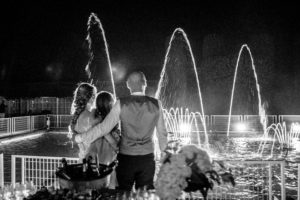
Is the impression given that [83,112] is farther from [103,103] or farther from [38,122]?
[38,122]

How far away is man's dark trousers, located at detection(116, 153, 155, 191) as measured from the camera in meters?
3.86

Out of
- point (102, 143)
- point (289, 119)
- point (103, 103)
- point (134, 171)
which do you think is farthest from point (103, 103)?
point (289, 119)

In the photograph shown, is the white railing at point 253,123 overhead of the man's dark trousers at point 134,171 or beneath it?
beneath

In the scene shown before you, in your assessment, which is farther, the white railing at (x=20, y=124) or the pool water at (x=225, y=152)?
the white railing at (x=20, y=124)

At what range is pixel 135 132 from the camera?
Result: 12.6ft

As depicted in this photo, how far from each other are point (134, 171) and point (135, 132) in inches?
19.2

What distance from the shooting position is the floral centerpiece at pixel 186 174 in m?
2.50

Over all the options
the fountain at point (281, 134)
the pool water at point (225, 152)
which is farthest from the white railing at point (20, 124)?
the fountain at point (281, 134)

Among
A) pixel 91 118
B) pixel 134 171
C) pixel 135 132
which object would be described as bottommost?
pixel 134 171

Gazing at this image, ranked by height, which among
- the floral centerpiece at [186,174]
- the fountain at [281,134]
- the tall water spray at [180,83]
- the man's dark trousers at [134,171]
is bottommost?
the fountain at [281,134]

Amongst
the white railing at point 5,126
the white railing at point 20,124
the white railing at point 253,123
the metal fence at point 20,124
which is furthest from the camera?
the white railing at point 253,123

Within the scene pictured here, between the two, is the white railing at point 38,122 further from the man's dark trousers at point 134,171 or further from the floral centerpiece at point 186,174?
the floral centerpiece at point 186,174

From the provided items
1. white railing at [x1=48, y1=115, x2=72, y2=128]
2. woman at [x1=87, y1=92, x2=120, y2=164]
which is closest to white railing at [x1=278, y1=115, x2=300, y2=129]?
white railing at [x1=48, y1=115, x2=72, y2=128]

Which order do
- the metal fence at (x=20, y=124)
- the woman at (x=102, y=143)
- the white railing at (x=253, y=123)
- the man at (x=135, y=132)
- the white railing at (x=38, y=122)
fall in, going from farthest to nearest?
the white railing at (x=38, y=122), the white railing at (x=253, y=123), the metal fence at (x=20, y=124), the woman at (x=102, y=143), the man at (x=135, y=132)
